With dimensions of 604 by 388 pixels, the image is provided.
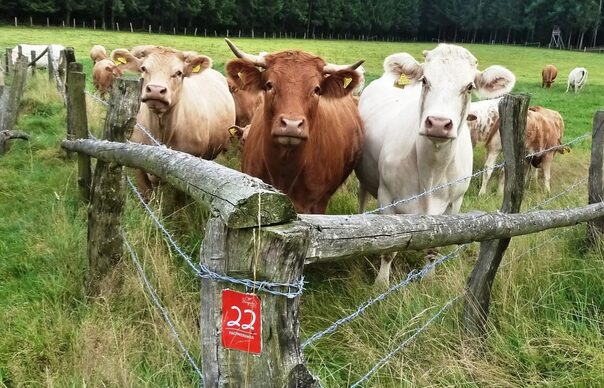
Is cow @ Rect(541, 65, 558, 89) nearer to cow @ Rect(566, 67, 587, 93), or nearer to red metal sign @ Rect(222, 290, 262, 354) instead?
cow @ Rect(566, 67, 587, 93)

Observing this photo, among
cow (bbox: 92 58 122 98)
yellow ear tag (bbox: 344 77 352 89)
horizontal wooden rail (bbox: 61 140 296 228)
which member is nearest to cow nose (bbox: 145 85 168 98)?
yellow ear tag (bbox: 344 77 352 89)

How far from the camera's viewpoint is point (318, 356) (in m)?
3.12

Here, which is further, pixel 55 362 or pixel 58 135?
pixel 58 135

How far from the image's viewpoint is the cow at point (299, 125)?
13.7 feet

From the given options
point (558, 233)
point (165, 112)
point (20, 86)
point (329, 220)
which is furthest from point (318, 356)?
point (20, 86)

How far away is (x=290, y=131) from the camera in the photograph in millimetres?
3969

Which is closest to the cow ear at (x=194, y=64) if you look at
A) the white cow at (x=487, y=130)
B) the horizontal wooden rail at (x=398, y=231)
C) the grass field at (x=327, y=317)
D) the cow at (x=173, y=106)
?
the cow at (x=173, y=106)

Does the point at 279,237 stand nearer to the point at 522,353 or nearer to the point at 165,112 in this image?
the point at 522,353

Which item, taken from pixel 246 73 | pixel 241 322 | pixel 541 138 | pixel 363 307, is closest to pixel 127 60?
pixel 246 73

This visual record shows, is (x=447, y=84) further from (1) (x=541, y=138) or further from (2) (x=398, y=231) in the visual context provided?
(1) (x=541, y=138)

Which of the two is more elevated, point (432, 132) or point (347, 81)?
point (347, 81)

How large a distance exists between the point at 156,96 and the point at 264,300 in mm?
4191

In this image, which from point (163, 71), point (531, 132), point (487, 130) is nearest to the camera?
point (163, 71)

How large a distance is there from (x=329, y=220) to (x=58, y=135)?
7755mm
